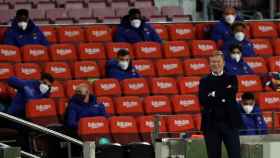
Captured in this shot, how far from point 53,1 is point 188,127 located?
552 centimetres

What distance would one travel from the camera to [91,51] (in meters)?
17.1

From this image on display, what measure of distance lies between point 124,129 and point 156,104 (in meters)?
0.91

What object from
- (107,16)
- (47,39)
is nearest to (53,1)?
(107,16)

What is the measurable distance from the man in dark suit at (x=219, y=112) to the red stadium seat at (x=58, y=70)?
4.23 m

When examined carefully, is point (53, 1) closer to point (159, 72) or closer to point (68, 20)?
point (68, 20)

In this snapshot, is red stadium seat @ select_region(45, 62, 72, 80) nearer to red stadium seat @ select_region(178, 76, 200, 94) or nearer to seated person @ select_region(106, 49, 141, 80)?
seated person @ select_region(106, 49, 141, 80)

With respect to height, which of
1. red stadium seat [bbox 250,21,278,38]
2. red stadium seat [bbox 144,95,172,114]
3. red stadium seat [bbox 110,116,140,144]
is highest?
red stadium seat [bbox 250,21,278,38]

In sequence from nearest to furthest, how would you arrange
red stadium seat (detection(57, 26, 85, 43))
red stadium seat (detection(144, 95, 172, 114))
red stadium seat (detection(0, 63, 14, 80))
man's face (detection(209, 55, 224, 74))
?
man's face (detection(209, 55, 224, 74)) < red stadium seat (detection(144, 95, 172, 114)) < red stadium seat (detection(0, 63, 14, 80)) < red stadium seat (detection(57, 26, 85, 43))

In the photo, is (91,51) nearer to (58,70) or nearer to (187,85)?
(58,70)

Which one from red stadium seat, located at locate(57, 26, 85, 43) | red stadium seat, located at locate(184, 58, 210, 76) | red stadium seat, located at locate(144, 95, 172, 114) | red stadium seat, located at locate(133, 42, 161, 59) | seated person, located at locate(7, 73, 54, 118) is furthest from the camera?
red stadium seat, located at locate(57, 26, 85, 43)

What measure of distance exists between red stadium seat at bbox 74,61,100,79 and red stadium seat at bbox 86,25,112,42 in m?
1.05

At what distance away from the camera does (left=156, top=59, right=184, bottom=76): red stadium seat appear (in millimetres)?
17109

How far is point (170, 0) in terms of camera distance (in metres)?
21.2

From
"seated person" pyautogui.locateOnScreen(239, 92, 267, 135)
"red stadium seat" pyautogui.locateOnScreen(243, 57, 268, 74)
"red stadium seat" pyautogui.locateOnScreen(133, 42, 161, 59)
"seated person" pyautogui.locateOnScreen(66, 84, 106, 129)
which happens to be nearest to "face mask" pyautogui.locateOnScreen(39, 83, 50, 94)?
"seated person" pyautogui.locateOnScreen(66, 84, 106, 129)
